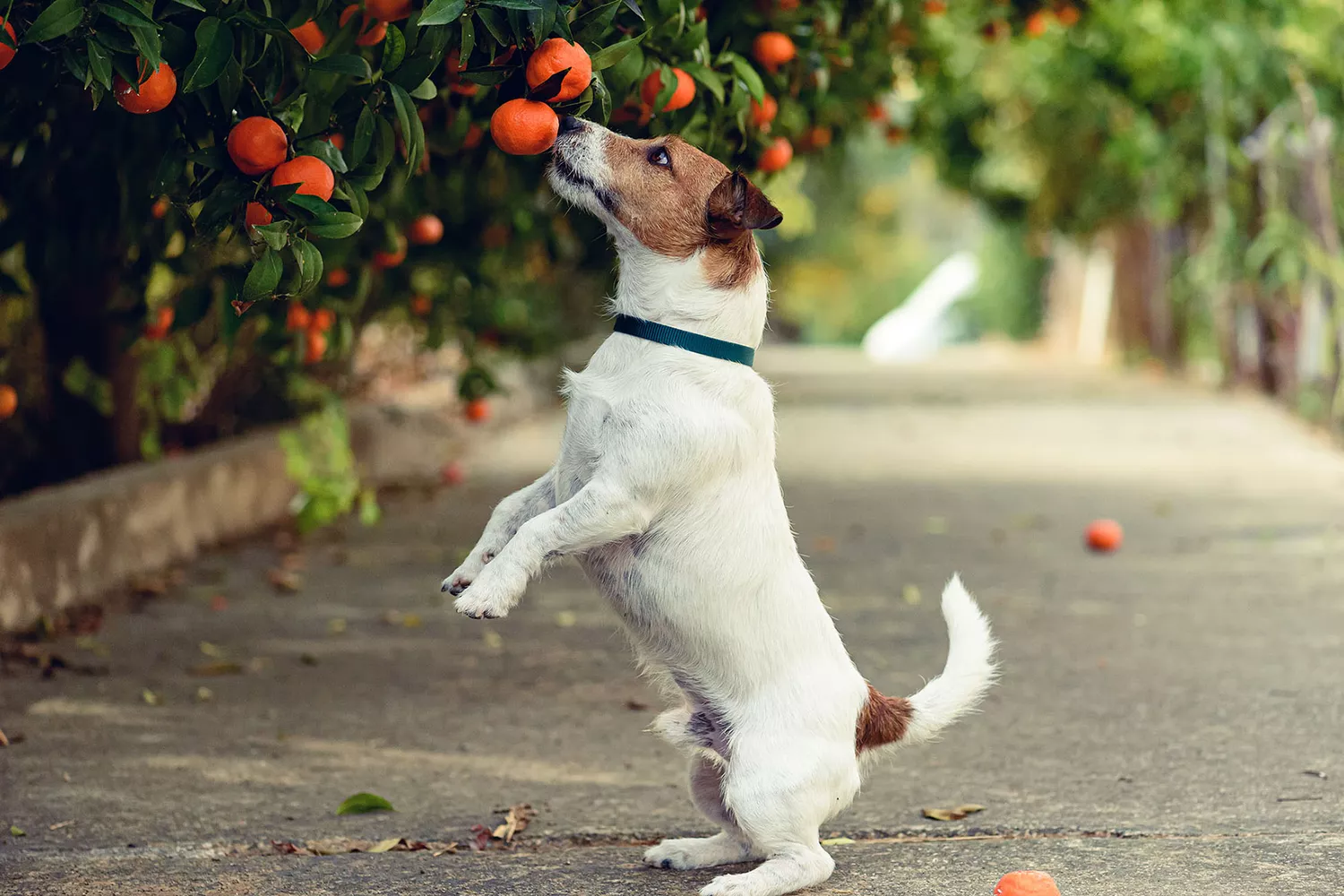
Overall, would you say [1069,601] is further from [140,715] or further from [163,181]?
[163,181]

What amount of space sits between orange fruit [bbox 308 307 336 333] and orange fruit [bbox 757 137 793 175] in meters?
1.84

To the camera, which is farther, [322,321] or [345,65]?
[322,321]

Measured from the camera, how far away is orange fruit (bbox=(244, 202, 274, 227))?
321cm

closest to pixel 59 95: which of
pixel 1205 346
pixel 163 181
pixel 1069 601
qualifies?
pixel 163 181

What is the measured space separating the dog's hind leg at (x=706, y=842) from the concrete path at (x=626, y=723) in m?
0.04

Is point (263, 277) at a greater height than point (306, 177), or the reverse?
point (306, 177)

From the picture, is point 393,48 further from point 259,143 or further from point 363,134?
point 259,143

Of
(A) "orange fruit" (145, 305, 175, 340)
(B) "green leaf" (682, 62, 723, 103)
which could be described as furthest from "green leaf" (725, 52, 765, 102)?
(A) "orange fruit" (145, 305, 175, 340)

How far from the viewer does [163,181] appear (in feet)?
10.8

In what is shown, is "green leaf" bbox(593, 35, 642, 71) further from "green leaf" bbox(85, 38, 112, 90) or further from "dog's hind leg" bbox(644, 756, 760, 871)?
"dog's hind leg" bbox(644, 756, 760, 871)

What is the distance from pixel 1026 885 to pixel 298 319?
3609mm

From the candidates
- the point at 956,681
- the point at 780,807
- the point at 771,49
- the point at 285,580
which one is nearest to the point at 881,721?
the point at 956,681

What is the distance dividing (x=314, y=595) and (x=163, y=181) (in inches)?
140

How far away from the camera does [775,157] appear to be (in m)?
4.90
